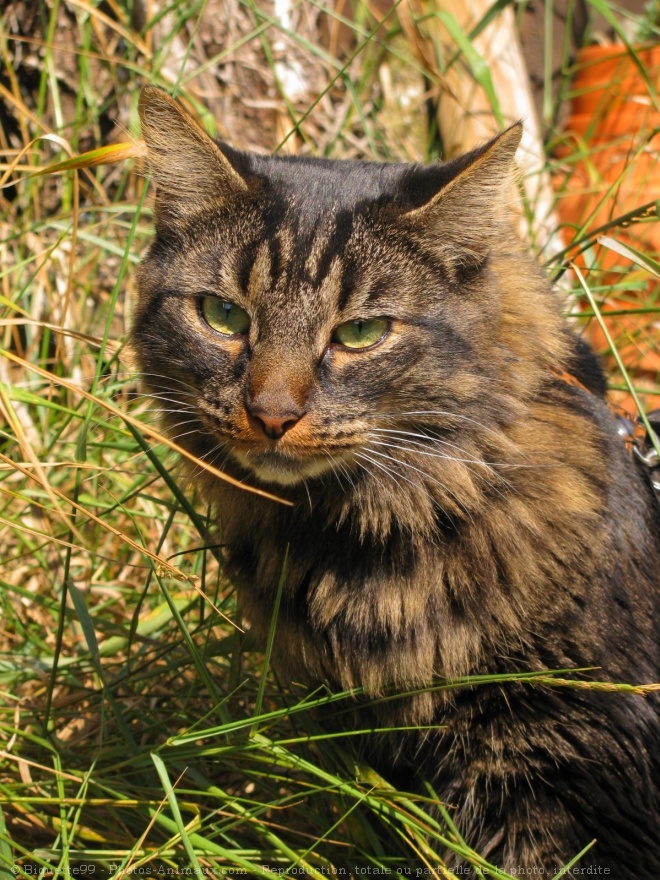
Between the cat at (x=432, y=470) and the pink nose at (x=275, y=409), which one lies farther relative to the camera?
the cat at (x=432, y=470)

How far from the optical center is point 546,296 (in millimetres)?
1854

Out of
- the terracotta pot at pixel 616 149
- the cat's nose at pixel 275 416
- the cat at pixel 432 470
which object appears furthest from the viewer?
the terracotta pot at pixel 616 149

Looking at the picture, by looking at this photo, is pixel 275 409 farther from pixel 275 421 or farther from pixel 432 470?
pixel 432 470

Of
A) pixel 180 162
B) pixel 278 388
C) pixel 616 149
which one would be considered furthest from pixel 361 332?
pixel 616 149

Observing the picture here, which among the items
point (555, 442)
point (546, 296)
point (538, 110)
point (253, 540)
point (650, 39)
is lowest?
point (253, 540)

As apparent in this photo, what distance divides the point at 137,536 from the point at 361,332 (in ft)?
4.28

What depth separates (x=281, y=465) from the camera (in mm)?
1593

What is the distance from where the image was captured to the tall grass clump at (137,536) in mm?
1713

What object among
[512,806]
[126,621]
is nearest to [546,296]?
[512,806]

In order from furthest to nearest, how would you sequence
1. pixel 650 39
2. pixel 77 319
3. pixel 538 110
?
pixel 538 110 < pixel 650 39 < pixel 77 319

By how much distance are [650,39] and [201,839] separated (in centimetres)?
436

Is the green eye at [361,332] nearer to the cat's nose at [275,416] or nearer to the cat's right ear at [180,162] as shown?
the cat's nose at [275,416]

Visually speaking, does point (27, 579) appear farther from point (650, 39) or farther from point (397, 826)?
point (650, 39)

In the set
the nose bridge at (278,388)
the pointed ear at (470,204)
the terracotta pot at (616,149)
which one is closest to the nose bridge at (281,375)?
the nose bridge at (278,388)
